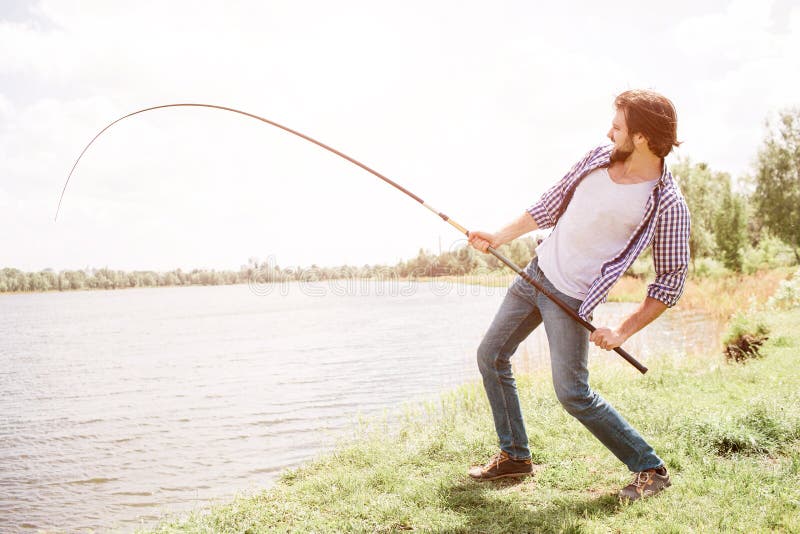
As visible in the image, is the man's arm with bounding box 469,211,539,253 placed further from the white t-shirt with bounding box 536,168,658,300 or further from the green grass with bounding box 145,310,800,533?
the green grass with bounding box 145,310,800,533

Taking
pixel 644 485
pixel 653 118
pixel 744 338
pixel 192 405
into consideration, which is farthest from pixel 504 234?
pixel 192 405

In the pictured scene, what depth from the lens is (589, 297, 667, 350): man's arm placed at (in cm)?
321

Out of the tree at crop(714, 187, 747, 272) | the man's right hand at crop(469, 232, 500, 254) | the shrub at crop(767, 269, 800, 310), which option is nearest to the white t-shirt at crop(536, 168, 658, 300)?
the man's right hand at crop(469, 232, 500, 254)

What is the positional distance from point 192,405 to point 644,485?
10.3 m

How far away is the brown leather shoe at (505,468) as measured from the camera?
4.04 metres

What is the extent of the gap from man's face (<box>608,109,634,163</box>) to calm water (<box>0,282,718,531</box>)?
16.4 ft

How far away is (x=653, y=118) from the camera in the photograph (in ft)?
10.1

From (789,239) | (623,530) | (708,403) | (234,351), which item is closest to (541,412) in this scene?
(708,403)

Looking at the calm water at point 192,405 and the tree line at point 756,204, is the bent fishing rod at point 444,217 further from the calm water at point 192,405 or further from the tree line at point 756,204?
the tree line at point 756,204

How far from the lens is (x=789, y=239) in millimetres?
32406

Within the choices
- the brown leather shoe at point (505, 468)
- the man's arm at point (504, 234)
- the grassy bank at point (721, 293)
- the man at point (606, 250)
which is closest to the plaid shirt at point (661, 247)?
the man at point (606, 250)

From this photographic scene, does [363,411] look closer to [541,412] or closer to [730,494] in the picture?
[541,412]

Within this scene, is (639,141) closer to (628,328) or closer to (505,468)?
(628,328)

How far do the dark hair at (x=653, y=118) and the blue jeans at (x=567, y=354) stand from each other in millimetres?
1018
